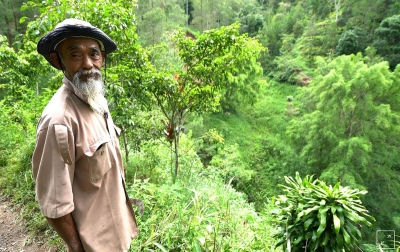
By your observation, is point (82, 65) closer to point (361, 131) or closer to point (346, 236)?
point (346, 236)

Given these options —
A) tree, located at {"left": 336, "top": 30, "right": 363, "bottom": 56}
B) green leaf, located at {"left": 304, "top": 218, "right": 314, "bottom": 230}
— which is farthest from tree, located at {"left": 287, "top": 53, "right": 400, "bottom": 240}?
tree, located at {"left": 336, "top": 30, "right": 363, "bottom": 56}

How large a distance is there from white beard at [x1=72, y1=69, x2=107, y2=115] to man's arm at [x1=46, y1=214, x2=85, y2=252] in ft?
1.90

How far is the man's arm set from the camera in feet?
A: 3.76

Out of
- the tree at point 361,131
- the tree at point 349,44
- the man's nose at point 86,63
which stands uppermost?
the tree at point 349,44

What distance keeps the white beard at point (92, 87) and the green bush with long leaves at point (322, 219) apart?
1.53 m

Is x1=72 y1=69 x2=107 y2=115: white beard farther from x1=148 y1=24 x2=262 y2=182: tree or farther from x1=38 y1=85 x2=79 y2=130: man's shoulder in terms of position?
x1=148 y1=24 x2=262 y2=182: tree

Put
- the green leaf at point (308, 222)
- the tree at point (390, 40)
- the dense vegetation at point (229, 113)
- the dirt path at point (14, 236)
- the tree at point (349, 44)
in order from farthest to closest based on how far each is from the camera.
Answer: the tree at point (349, 44) < the tree at point (390, 40) < the dense vegetation at point (229, 113) < the dirt path at point (14, 236) < the green leaf at point (308, 222)

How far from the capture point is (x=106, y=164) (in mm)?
1294

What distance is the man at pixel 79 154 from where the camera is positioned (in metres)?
1.08

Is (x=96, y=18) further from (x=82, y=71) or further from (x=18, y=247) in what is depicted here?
(x=18, y=247)

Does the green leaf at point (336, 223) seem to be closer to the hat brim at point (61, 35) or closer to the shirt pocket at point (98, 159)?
the shirt pocket at point (98, 159)

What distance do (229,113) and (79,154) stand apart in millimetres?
20332

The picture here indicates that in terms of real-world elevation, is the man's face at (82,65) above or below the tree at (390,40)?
below

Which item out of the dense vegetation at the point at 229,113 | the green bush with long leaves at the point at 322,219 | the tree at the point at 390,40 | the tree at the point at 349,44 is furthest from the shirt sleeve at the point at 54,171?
the tree at the point at 349,44
